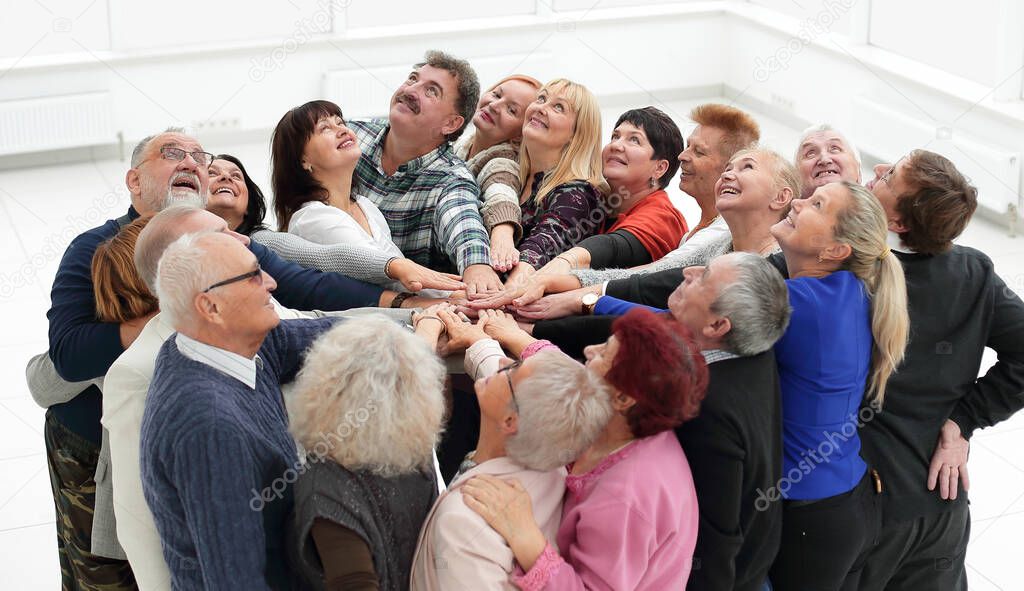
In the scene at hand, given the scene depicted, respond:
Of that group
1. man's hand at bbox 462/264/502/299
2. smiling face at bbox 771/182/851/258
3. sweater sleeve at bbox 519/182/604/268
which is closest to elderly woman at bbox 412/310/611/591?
smiling face at bbox 771/182/851/258

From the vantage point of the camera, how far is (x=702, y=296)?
263 centimetres

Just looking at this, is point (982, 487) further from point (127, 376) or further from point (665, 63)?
point (665, 63)

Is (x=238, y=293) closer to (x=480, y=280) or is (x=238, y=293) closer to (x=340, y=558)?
(x=340, y=558)

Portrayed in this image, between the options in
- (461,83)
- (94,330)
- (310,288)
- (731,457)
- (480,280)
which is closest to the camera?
(731,457)

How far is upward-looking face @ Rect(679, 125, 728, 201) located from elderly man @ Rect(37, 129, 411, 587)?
43.1 inches

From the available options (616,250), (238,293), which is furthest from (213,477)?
(616,250)

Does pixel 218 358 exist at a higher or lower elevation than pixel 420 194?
higher

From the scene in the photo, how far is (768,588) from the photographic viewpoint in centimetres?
297

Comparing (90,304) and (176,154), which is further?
(176,154)

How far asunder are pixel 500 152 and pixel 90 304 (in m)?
1.59

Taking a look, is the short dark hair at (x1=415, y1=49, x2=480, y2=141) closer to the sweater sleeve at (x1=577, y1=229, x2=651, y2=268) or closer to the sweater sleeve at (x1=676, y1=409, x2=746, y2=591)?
the sweater sleeve at (x1=577, y1=229, x2=651, y2=268)

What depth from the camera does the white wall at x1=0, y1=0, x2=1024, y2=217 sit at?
8.22m

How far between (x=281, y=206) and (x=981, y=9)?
631cm

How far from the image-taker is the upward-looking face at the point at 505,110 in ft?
13.6
